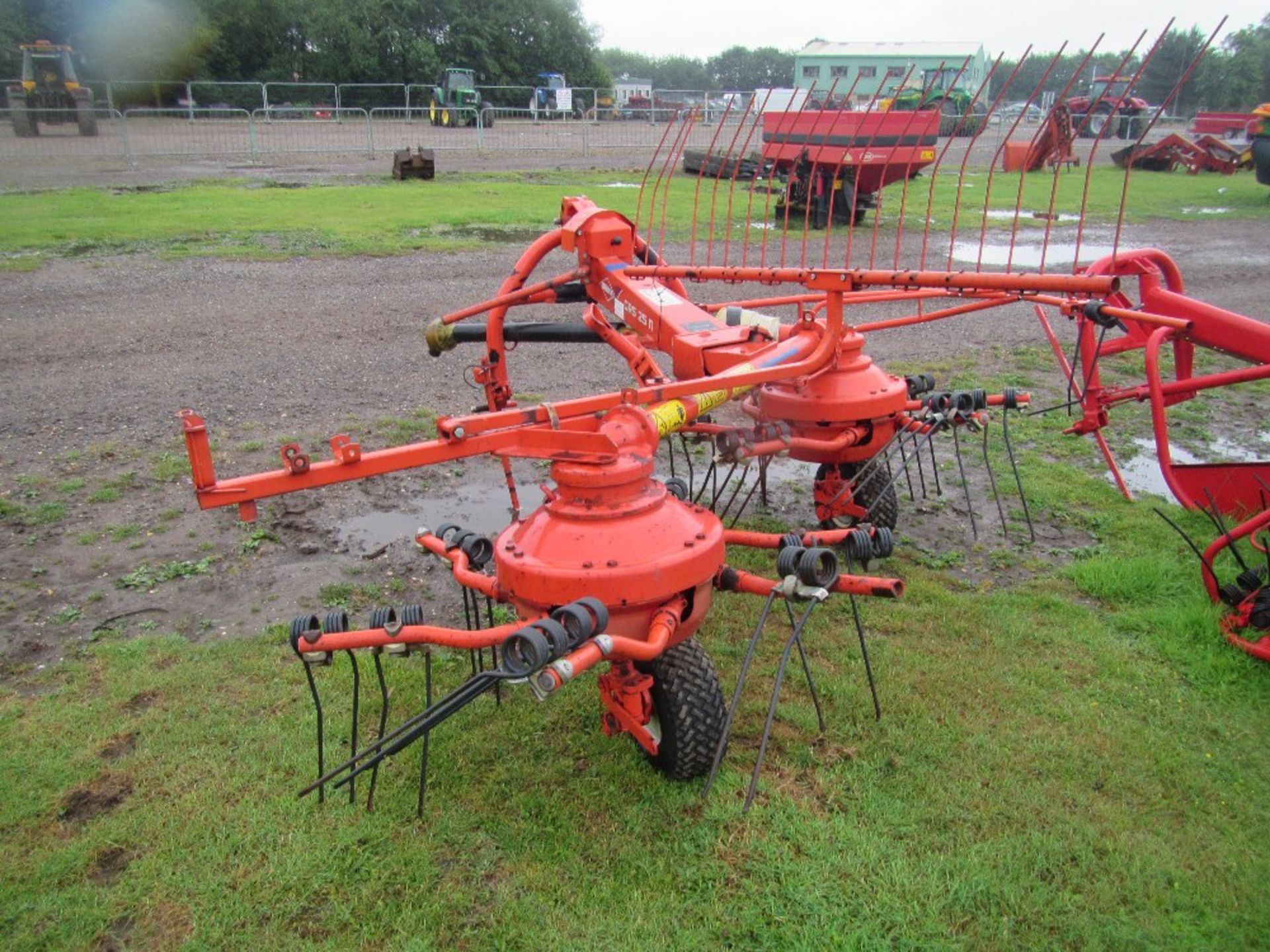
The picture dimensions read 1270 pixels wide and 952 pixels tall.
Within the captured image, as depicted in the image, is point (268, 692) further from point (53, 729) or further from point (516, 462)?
point (516, 462)

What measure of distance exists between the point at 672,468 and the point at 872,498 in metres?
1.03

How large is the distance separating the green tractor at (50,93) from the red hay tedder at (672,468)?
2447cm

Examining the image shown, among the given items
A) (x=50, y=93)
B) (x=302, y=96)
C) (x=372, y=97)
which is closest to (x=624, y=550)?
(x=50, y=93)

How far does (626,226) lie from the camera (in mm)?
4434

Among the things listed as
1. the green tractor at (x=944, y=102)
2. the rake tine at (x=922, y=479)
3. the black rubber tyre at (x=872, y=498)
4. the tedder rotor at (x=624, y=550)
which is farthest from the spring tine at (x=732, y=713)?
the rake tine at (x=922, y=479)

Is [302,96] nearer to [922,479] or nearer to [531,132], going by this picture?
[531,132]

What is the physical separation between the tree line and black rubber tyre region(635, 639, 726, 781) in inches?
1279

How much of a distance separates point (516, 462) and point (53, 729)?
3171 mm

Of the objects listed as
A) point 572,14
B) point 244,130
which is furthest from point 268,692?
point 572,14

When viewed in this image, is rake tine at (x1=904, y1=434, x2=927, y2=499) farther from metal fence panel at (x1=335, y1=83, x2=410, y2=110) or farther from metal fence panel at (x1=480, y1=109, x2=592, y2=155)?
metal fence panel at (x1=335, y1=83, x2=410, y2=110)

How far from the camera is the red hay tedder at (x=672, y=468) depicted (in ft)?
8.88

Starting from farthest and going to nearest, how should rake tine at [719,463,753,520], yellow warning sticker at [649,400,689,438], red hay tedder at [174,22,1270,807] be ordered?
rake tine at [719,463,753,520] → yellow warning sticker at [649,400,689,438] → red hay tedder at [174,22,1270,807]

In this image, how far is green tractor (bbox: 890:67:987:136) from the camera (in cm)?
408

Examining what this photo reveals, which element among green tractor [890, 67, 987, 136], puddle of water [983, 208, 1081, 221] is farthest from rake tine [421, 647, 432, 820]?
puddle of water [983, 208, 1081, 221]
